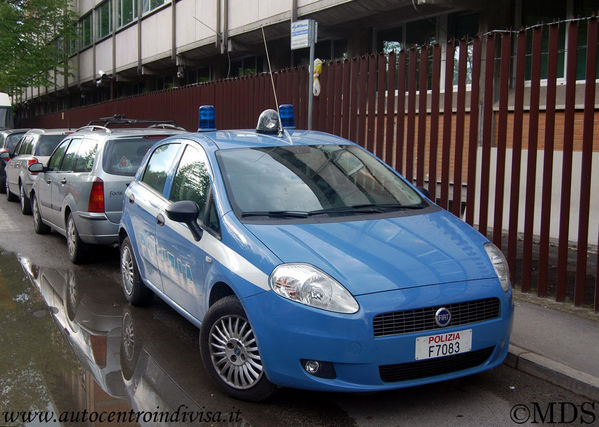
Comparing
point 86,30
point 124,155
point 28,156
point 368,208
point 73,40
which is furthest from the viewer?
point 73,40

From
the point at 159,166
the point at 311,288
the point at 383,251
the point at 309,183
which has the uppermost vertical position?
the point at 159,166

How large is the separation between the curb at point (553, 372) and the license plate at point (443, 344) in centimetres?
102

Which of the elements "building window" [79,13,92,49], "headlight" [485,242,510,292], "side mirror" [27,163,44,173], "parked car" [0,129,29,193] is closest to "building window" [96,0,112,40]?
"building window" [79,13,92,49]

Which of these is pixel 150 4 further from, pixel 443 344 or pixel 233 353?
pixel 443 344

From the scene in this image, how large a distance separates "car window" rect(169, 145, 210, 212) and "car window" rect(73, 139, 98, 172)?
3053 mm

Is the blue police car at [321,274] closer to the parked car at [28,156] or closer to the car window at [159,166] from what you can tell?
the car window at [159,166]

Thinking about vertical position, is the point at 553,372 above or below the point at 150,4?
below

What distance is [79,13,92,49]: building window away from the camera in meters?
32.8

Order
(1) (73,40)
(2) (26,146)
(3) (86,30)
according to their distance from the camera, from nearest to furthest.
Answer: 1. (2) (26,146)
2. (3) (86,30)
3. (1) (73,40)

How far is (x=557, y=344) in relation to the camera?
5277 mm

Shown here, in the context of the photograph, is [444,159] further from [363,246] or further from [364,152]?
[363,246]

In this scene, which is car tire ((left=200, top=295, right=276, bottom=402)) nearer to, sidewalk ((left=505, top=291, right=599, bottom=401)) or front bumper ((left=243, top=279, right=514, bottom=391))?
front bumper ((left=243, top=279, right=514, bottom=391))

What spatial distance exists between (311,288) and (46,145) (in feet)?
37.4

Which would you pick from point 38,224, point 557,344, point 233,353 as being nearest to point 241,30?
point 38,224
